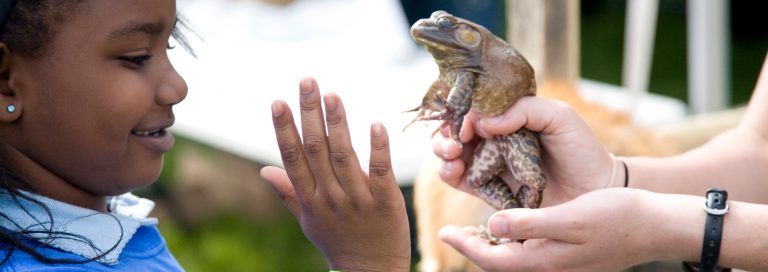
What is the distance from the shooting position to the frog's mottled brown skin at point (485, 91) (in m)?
1.74

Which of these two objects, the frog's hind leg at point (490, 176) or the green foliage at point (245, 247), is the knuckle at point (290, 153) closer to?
the frog's hind leg at point (490, 176)

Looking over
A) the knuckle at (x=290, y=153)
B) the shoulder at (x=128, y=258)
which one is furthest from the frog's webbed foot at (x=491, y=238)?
the shoulder at (x=128, y=258)

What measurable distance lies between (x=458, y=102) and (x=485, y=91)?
0.09 meters

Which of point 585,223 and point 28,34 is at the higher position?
point 28,34

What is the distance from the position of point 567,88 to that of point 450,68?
177cm

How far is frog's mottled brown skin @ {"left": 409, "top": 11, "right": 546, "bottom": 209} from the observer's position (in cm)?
174

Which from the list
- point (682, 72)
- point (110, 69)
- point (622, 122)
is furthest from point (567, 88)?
point (682, 72)

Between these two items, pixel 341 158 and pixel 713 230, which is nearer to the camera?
pixel 341 158

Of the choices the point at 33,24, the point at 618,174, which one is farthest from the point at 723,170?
the point at 33,24

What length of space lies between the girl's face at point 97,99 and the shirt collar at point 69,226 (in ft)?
0.14

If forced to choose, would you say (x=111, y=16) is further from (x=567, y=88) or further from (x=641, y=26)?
Result: (x=641, y=26)

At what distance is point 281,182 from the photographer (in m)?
1.74

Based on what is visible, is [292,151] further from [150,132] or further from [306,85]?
[150,132]

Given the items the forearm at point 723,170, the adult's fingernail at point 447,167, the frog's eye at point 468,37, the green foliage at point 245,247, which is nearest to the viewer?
the frog's eye at point 468,37
